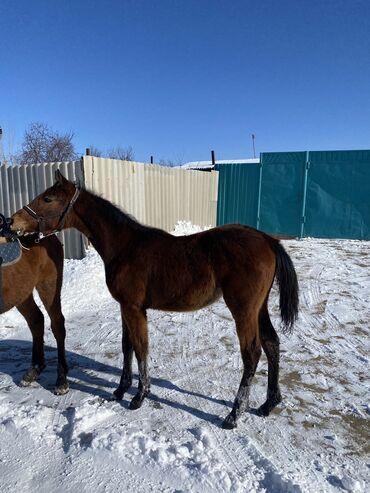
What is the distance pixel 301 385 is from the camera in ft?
10.6

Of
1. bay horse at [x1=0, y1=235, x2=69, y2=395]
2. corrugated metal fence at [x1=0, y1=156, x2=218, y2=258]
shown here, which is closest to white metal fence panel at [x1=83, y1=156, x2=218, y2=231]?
corrugated metal fence at [x1=0, y1=156, x2=218, y2=258]

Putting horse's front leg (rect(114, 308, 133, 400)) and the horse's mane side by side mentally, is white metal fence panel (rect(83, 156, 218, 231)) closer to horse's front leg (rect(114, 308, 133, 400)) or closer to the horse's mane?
the horse's mane

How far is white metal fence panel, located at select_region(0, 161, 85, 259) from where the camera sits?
710 centimetres

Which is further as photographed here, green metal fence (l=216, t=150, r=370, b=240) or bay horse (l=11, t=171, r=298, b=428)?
green metal fence (l=216, t=150, r=370, b=240)

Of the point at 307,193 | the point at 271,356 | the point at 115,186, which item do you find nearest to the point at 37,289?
the point at 271,356

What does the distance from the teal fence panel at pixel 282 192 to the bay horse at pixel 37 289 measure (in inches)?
397

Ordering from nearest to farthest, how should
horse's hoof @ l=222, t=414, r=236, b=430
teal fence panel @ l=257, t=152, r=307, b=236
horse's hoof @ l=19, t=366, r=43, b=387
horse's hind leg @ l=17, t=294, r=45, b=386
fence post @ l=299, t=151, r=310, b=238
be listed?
horse's hoof @ l=222, t=414, r=236, b=430, horse's hoof @ l=19, t=366, r=43, b=387, horse's hind leg @ l=17, t=294, r=45, b=386, fence post @ l=299, t=151, r=310, b=238, teal fence panel @ l=257, t=152, r=307, b=236

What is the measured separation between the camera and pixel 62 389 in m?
3.12

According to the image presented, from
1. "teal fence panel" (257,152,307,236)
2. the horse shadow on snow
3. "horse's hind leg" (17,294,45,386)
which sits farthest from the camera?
"teal fence panel" (257,152,307,236)

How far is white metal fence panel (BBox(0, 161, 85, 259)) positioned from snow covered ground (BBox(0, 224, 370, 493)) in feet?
8.44

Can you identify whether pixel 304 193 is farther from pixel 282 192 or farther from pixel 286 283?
pixel 286 283

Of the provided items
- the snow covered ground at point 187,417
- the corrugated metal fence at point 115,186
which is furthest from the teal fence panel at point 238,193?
the snow covered ground at point 187,417

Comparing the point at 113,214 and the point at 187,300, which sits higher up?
the point at 113,214

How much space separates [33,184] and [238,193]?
7.70 m
